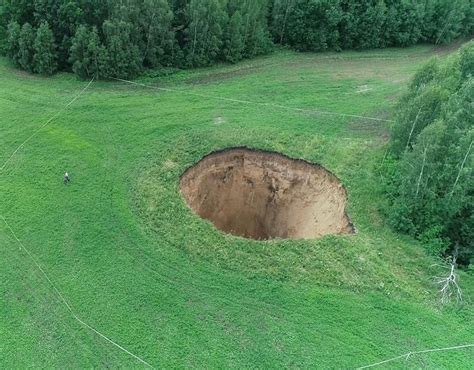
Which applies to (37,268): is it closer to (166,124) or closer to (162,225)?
(162,225)

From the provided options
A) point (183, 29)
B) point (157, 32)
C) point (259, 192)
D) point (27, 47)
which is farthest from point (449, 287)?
point (27, 47)

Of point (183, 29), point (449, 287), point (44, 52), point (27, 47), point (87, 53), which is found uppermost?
point (183, 29)

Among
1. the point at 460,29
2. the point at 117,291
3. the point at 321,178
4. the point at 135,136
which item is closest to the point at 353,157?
the point at 321,178

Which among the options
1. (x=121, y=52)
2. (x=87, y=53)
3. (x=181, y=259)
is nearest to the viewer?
(x=181, y=259)

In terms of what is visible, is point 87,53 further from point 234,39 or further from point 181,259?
point 181,259

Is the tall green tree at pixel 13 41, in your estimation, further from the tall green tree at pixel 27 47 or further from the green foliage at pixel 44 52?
the green foliage at pixel 44 52

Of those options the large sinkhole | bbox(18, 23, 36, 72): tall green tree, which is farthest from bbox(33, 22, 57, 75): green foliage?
the large sinkhole
